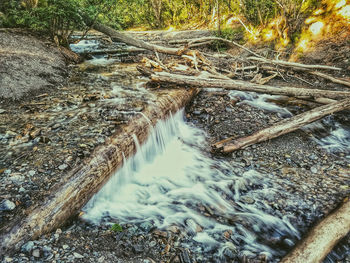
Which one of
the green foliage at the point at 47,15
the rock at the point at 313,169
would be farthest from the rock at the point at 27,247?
the green foliage at the point at 47,15

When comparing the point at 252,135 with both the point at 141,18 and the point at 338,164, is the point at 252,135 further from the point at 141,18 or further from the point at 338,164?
the point at 141,18

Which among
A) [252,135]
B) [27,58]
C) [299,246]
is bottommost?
[299,246]

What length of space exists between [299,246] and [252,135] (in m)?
2.74

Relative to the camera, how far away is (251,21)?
1260 centimetres

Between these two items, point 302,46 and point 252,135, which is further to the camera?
point 302,46

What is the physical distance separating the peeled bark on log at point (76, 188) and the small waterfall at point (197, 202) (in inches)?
9.9

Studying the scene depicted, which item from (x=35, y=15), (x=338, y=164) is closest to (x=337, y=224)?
(x=338, y=164)

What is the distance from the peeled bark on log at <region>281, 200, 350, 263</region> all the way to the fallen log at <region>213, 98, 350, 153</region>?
2.17 m

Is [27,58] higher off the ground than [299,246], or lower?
higher

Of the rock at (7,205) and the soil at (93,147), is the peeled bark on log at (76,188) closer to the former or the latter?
the soil at (93,147)

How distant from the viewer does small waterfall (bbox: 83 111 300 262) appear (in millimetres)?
3246

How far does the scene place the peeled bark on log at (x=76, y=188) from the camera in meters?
2.52

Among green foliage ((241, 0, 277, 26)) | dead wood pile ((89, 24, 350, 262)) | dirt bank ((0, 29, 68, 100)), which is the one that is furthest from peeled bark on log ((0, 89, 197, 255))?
green foliage ((241, 0, 277, 26))

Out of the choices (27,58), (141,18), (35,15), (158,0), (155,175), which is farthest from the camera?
(141,18)
